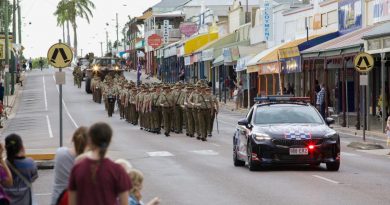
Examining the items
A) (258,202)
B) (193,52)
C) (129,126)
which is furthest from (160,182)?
(193,52)

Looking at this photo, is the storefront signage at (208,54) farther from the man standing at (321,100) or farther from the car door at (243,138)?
the car door at (243,138)

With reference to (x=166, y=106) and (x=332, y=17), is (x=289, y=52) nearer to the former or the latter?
(x=332, y=17)

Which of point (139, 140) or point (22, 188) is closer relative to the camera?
point (22, 188)

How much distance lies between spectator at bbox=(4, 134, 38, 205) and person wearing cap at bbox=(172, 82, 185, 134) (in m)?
27.3

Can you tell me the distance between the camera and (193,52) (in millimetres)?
88438

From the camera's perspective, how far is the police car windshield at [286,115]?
22.0 meters

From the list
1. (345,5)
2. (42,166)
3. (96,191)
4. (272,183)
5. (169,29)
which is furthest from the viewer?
(169,29)

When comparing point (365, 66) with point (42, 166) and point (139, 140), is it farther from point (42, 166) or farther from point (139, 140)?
point (42, 166)

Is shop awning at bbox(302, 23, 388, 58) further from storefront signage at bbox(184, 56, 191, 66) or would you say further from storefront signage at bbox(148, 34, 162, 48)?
storefront signage at bbox(148, 34, 162, 48)

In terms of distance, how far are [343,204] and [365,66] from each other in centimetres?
1833

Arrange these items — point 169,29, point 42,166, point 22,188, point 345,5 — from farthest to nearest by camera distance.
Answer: point 169,29 → point 345,5 → point 42,166 → point 22,188

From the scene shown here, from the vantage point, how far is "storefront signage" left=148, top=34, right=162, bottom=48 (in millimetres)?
117688

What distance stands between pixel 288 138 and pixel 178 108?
18.1 metres

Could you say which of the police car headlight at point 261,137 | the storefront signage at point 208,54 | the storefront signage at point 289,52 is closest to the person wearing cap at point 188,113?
the storefront signage at point 289,52
